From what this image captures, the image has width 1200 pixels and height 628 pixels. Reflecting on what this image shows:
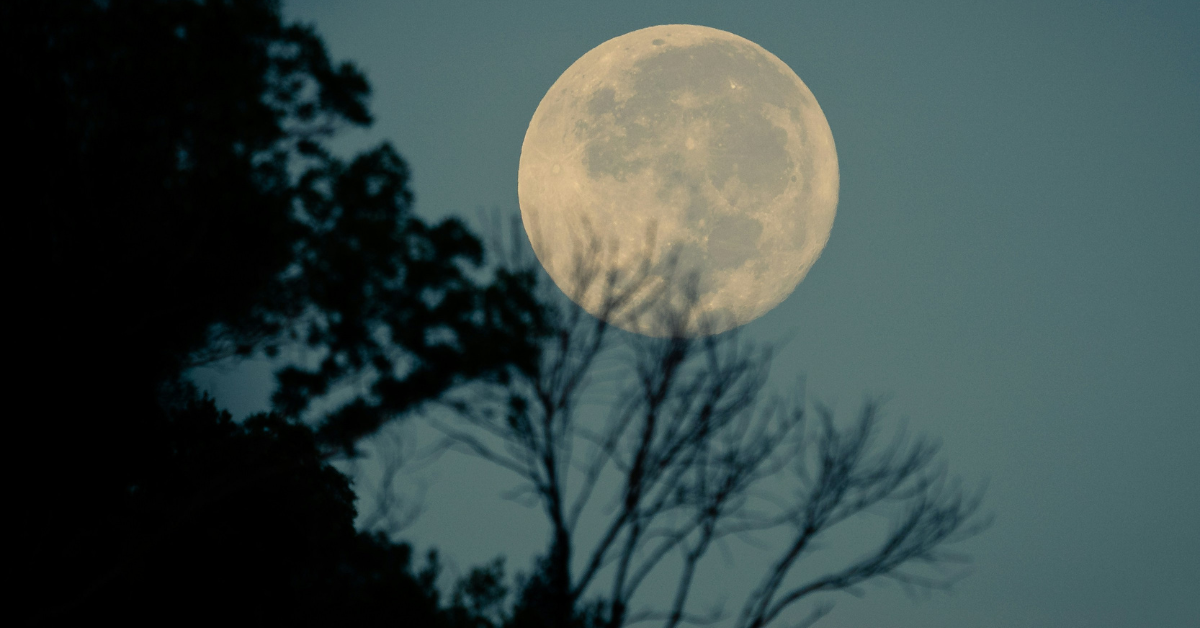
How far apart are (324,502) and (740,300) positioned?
530 centimetres

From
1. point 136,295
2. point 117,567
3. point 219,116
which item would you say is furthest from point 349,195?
point 117,567

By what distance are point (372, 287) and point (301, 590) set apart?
359 centimetres

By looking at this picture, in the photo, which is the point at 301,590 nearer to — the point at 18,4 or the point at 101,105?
the point at 101,105

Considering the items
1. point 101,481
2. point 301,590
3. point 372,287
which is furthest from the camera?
point 372,287

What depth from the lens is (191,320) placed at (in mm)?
6469

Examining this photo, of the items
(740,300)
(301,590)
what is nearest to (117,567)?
(301,590)

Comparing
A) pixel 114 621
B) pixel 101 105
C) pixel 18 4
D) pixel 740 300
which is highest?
pixel 740 300

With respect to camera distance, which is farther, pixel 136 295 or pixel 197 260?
pixel 197 260

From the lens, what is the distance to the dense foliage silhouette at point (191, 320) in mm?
5359

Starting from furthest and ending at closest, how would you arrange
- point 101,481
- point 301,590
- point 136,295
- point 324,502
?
point 324,502 < point 301,590 < point 101,481 < point 136,295

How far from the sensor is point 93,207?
5148 mm

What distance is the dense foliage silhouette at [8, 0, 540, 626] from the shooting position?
5.36 metres

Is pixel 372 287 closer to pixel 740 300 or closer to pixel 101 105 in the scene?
pixel 101 105

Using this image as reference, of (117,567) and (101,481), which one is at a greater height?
(101,481)
